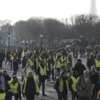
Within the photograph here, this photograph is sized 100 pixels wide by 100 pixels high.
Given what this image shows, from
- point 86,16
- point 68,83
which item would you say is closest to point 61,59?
point 68,83

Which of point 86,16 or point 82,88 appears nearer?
point 82,88

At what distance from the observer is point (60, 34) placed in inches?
3632

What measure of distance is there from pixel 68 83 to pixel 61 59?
8.44 metres

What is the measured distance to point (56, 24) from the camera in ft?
308

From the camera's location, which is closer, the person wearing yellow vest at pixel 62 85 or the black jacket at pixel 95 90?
the black jacket at pixel 95 90

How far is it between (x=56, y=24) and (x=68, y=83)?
84904 millimetres

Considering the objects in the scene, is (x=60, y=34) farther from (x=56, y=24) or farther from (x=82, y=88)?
(x=82, y=88)

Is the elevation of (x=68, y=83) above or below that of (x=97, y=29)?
below

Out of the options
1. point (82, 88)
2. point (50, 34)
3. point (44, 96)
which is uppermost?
point (50, 34)

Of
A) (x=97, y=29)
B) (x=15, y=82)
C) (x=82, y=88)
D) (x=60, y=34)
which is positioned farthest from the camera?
(x=60, y=34)

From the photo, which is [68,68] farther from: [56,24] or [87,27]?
[56,24]

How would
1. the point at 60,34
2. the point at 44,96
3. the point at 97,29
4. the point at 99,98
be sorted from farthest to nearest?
1. the point at 60,34
2. the point at 97,29
3. the point at 44,96
4. the point at 99,98

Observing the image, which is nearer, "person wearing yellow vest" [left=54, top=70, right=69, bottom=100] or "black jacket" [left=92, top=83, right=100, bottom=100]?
"black jacket" [left=92, top=83, right=100, bottom=100]

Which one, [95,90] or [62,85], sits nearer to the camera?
[95,90]
